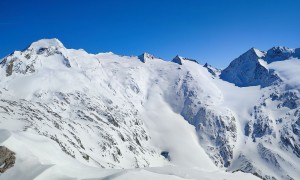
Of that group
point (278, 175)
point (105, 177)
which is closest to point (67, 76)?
point (278, 175)

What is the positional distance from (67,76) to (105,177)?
152892 mm

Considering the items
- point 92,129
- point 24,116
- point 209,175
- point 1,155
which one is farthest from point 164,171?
point 92,129

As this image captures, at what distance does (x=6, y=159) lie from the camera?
47469 millimetres

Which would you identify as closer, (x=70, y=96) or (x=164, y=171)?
(x=164, y=171)

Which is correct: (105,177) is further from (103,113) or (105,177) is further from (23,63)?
(23,63)

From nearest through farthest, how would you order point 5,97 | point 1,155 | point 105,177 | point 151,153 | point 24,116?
Answer: 1. point 105,177
2. point 1,155
3. point 24,116
4. point 5,97
5. point 151,153

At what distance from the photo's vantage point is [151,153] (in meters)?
190

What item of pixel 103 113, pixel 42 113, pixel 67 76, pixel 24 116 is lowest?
pixel 24 116

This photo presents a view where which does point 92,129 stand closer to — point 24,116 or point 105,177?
point 24,116

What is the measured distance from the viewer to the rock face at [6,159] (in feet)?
154

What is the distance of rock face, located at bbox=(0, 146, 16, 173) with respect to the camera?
46.9 meters

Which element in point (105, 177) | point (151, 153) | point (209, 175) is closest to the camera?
point (105, 177)

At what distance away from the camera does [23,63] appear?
593ft

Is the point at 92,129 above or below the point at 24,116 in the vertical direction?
above
